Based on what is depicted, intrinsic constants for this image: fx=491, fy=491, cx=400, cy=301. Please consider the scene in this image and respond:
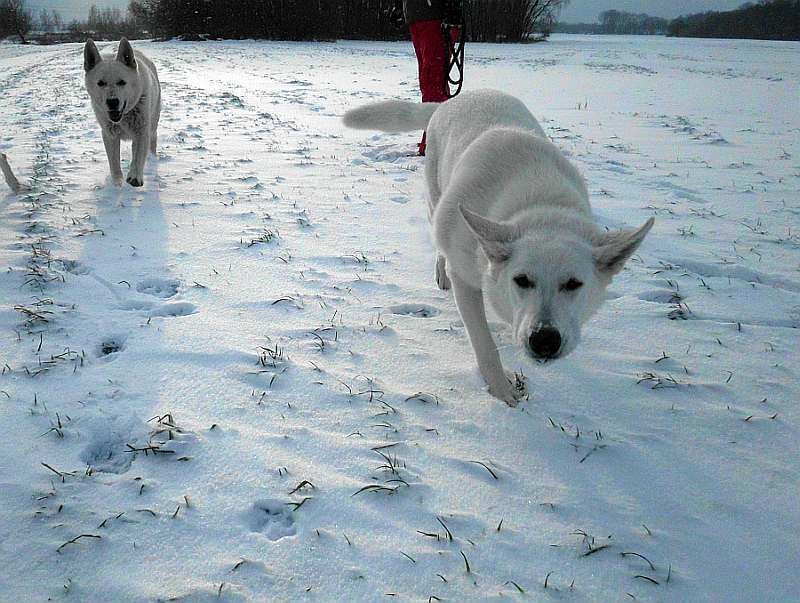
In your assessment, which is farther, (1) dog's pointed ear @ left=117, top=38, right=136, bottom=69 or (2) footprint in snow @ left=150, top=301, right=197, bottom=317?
(1) dog's pointed ear @ left=117, top=38, right=136, bottom=69

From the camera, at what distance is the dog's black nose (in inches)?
73.7

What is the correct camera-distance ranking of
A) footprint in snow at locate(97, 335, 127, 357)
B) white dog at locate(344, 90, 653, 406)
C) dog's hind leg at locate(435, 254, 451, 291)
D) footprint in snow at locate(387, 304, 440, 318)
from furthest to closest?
dog's hind leg at locate(435, 254, 451, 291)
footprint in snow at locate(387, 304, 440, 318)
footprint in snow at locate(97, 335, 127, 357)
white dog at locate(344, 90, 653, 406)

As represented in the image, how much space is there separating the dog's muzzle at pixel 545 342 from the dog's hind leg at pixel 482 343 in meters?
0.48

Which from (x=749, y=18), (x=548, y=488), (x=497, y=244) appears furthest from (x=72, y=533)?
(x=749, y=18)

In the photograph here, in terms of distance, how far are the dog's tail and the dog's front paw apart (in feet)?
7.76

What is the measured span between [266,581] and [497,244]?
57.6 inches

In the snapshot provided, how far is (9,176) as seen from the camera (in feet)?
14.8

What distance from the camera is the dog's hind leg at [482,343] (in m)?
2.35

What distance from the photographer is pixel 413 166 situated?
595 centimetres

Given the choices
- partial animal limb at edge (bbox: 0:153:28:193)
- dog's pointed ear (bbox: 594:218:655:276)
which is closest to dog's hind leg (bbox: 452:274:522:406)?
dog's pointed ear (bbox: 594:218:655:276)

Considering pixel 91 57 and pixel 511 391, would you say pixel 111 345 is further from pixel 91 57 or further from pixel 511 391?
pixel 91 57

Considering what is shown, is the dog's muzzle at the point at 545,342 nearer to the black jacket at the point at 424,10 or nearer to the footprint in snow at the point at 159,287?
the footprint in snow at the point at 159,287

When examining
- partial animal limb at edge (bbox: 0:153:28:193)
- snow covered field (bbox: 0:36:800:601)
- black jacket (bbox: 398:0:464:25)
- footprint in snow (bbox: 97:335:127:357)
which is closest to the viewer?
snow covered field (bbox: 0:36:800:601)

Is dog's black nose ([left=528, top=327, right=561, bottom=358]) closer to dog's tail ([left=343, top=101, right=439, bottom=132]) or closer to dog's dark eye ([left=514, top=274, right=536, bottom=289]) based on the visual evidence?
dog's dark eye ([left=514, top=274, right=536, bottom=289])
